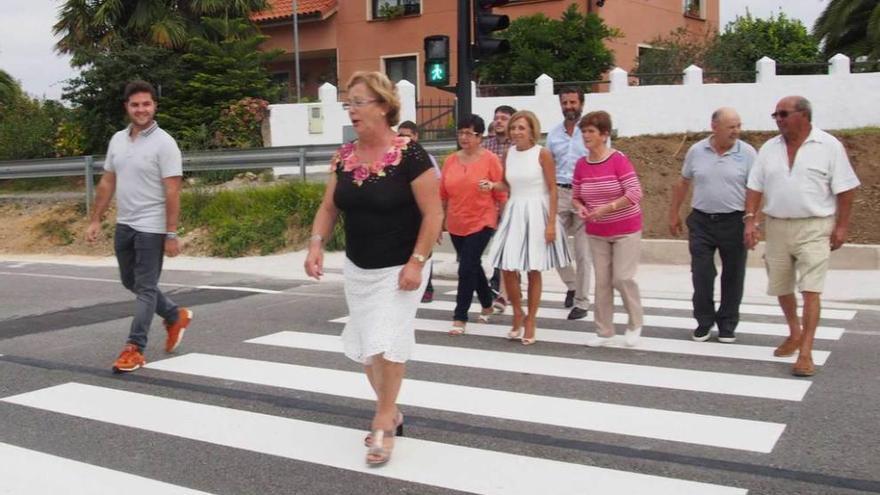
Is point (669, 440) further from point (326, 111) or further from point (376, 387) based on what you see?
point (326, 111)

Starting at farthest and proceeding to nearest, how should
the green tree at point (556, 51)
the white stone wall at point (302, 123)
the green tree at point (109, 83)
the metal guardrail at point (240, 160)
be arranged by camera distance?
1. the green tree at point (556, 51)
2. the green tree at point (109, 83)
3. the white stone wall at point (302, 123)
4. the metal guardrail at point (240, 160)

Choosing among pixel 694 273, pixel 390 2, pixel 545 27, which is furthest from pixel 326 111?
pixel 694 273

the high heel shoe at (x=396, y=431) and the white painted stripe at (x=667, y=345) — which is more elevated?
the high heel shoe at (x=396, y=431)

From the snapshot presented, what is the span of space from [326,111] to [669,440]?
53.1 feet

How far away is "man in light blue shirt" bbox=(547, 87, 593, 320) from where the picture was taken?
29.2ft

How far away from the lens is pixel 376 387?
516 cm

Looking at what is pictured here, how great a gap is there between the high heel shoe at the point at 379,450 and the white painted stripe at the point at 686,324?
4.05 metres

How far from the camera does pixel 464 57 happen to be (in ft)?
37.7

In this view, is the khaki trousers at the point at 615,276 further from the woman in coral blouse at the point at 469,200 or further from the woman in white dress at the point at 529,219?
the woman in coral blouse at the point at 469,200

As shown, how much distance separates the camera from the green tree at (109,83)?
22141 millimetres

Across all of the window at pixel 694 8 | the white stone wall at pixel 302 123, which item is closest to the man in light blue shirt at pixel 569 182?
the white stone wall at pixel 302 123

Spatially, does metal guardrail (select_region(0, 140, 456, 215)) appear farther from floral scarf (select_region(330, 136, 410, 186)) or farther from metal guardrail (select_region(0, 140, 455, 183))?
floral scarf (select_region(330, 136, 410, 186))

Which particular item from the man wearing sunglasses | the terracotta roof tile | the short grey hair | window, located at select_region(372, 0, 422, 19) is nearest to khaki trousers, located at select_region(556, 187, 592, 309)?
the man wearing sunglasses

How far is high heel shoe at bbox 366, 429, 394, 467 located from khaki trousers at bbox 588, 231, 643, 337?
10.1ft
